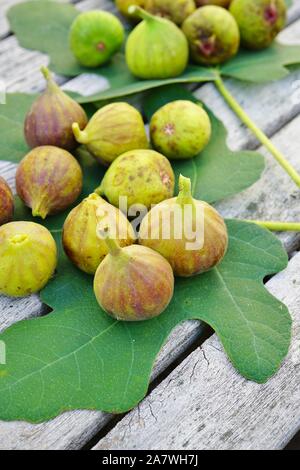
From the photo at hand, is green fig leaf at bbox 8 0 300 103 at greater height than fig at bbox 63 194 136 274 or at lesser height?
greater

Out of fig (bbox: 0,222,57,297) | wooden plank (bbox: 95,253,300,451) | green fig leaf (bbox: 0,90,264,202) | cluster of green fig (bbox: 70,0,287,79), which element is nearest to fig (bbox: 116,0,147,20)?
cluster of green fig (bbox: 70,0,287,79)

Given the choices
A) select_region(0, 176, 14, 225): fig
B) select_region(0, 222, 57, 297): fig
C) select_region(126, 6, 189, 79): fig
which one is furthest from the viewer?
select_region(126, 6, 189, 79): fig

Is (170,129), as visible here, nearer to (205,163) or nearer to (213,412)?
(205,163)

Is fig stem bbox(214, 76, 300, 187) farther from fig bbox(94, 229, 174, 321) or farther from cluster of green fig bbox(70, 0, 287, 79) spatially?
fig bbox(94, 229, 174, 321)

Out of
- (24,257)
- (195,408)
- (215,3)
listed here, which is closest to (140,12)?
(215,3)

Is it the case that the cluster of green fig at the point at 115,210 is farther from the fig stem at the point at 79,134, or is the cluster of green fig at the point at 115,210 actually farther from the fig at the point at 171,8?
the fig at the point at 171,8
